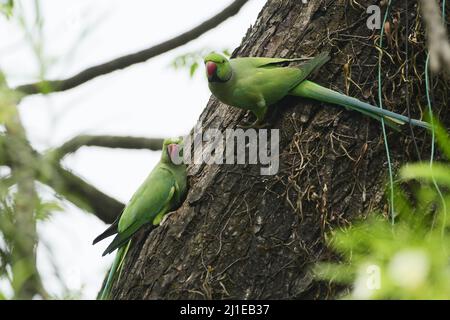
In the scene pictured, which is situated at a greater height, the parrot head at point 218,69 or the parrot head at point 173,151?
the parrot head at point 218,69

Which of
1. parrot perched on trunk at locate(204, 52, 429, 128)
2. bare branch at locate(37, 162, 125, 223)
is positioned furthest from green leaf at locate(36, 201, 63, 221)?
bare branch at locate(37, 162, 125, 223)

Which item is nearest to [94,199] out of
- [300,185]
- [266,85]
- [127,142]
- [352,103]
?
[127,142]

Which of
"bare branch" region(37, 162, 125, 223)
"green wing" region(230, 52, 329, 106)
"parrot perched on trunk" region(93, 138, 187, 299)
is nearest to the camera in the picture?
"green wing" region(230, 52, 329, 106)

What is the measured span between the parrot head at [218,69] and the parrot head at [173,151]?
467 millimetres

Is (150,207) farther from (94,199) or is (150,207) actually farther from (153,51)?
(153,51)

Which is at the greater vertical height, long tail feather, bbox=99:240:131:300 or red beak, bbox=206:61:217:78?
red beak, bbox=206:61:217:78

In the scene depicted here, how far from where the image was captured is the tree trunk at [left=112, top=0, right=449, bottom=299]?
2.72 meters

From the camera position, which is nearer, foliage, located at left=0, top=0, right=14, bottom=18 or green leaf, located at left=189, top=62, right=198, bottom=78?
foliage, located at left=0, top=0, right=14, bottom=18

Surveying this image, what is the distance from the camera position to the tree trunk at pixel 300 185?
272 centimetres

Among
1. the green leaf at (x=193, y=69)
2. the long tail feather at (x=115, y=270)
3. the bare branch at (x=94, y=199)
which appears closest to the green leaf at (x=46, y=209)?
the long tail feather at (x=115, y=270)

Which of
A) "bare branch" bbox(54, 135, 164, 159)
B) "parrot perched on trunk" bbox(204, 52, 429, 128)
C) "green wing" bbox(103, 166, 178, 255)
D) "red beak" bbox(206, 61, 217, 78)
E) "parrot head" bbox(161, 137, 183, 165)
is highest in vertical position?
"red beak" bbox(206, 61, 217, 78)

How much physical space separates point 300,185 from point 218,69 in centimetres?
66

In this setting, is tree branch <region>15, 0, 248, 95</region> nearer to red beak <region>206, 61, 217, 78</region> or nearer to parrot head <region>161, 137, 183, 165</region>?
parrot head <region>161, 137, 183, 165</region>

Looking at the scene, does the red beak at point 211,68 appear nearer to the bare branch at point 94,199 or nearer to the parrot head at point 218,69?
the parrot head at point 218,69
